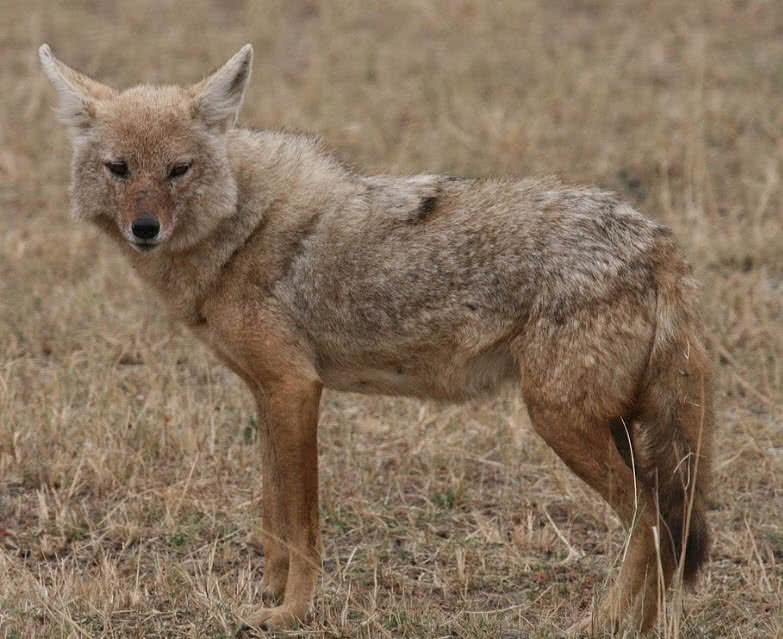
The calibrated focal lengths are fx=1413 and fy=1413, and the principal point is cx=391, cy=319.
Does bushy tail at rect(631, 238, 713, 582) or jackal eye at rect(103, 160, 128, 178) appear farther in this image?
jackal eye at rect(103, 160, 128, 178)

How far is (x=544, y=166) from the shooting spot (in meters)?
10.8

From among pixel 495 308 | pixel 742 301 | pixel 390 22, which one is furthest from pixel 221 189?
pixel 390 22

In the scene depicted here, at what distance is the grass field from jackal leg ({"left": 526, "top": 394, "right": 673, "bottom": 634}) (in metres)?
0.12

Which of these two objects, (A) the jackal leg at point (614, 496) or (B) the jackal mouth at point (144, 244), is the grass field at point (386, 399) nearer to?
(A) the jackal leg at point (614, 496)

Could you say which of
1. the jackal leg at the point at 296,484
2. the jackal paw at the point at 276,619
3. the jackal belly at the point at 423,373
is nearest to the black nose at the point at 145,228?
the jackal leg at the point at 296,484

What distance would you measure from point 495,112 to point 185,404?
506cm

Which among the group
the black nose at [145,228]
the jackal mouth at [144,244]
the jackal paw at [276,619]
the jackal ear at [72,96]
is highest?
the jackal ear at [72,96]

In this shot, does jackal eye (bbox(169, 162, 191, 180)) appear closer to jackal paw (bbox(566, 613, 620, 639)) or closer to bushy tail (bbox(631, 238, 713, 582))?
bushy tail (bbox(631, 238, 713, 582))

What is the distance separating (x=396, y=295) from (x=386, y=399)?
2003mm

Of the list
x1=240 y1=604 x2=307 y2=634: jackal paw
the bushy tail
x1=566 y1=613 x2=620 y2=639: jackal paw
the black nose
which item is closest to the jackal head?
the black nose

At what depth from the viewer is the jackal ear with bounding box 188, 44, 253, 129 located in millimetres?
5812

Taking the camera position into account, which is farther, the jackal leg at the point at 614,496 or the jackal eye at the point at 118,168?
the jackal eye at the point at 118,168

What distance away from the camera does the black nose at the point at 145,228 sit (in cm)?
548

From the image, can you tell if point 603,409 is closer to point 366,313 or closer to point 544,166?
point 366,313
